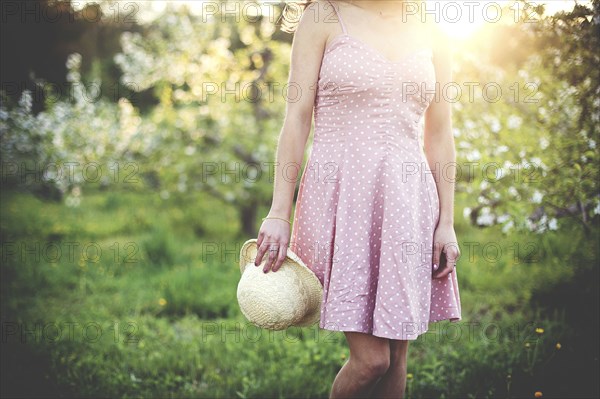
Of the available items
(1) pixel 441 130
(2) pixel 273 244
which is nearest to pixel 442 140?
(1) pixel 441 130

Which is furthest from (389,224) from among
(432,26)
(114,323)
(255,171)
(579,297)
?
(255,171)

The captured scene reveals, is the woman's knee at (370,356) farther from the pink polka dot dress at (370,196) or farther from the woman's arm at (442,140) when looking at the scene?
the woman's arm at (442,140)

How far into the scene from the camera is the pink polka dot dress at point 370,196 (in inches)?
68.6

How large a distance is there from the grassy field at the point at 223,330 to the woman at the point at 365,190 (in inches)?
41.1

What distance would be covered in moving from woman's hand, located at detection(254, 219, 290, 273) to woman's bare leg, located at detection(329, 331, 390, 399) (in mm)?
343

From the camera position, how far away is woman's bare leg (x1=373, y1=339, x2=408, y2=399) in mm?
1899

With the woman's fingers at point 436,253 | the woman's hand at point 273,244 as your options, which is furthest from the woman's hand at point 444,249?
the woman's hand at point 273,244

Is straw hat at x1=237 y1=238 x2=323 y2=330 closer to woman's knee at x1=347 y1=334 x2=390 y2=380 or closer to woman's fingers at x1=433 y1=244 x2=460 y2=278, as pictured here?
woman's knee at x1=347 y1=334 x2=390 y2=380

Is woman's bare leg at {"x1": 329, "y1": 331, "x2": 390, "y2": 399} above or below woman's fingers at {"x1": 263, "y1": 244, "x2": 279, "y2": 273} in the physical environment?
below

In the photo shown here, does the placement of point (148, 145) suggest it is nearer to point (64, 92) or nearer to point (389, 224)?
point (64, 92)

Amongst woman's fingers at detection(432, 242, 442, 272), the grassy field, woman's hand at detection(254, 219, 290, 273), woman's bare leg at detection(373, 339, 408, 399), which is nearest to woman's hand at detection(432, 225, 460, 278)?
woman's fingers at detection(432, 242, 442, 272)

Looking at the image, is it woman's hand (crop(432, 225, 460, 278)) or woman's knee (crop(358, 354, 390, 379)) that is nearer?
woman's knee (crop(358, 354, 390, 379))

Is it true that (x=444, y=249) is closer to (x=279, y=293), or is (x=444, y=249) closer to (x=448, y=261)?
(x=448, y=261)

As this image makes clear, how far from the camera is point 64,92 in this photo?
671 centimetres
